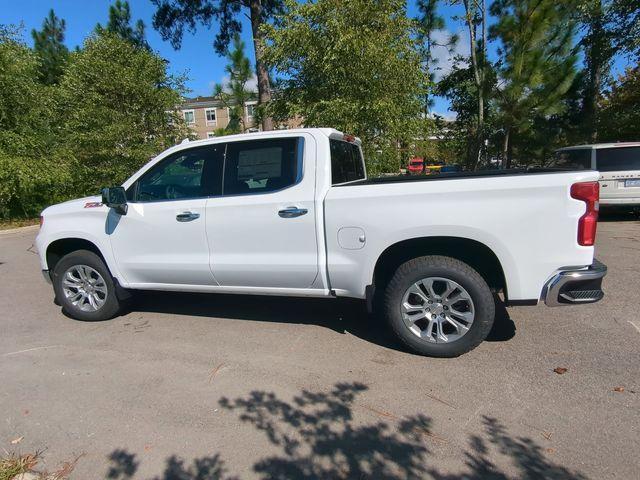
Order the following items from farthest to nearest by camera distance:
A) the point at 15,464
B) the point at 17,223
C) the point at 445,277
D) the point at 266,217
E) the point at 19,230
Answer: the point at 17,223 < the point at 19,230 < the point at 266,217 < the point at 445,277 < the point at 15,464

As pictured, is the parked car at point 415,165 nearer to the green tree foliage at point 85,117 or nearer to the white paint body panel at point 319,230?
the green tree foliage at point 85,117

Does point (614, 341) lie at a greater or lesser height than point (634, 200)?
lesser

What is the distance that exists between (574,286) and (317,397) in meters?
2.06

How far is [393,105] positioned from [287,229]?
5.61 metres

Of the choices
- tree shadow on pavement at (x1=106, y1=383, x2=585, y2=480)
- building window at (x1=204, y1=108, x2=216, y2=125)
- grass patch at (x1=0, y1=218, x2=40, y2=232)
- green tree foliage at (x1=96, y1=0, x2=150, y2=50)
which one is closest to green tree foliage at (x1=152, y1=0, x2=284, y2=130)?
green tree foliage at (x1=96, y1=0, x2=150, y2=50)

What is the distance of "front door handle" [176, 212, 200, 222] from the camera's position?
4.12 meters

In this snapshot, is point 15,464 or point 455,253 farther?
point 455,253

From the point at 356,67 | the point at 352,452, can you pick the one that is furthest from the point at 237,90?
the point at 352,452

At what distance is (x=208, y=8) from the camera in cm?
1606

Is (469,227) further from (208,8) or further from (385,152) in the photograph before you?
(208,8)

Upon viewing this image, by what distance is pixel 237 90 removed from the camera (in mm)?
28938

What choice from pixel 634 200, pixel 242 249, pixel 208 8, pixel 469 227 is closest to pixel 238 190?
pixel 242 249

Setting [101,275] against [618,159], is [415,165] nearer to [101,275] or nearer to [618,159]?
[618,159]

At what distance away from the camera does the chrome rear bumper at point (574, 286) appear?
10.5 ft
